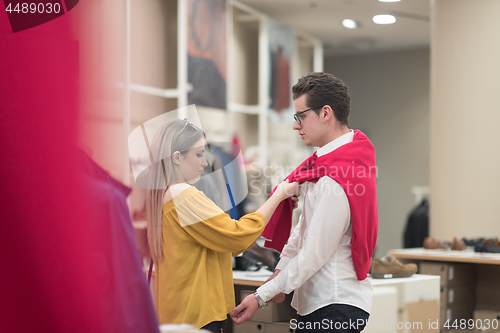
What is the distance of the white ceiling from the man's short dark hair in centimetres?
406

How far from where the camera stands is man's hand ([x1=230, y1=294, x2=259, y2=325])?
4.43 feet

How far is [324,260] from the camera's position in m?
1.31

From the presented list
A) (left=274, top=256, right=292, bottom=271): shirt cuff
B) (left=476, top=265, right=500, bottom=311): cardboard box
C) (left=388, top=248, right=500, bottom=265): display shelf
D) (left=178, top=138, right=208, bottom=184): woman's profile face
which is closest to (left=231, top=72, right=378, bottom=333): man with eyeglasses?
(left=274, top=256, right=292, bottom=271): shirt cuff

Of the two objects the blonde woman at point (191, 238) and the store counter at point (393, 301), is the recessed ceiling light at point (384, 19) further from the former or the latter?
the blonde woman at point (191, 238)

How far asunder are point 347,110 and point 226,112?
3437 mm

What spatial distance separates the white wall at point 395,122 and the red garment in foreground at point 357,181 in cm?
617

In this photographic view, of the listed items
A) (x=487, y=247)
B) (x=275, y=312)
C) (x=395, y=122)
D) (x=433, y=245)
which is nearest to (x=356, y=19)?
(x=395, y=122)

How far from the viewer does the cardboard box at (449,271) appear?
3016 mm

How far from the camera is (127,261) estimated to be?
367mm

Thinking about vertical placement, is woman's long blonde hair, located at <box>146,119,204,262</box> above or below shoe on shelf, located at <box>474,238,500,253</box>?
above

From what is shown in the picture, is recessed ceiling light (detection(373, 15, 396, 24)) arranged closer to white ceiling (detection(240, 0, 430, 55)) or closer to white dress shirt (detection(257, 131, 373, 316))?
white ceiling (detection(240, 0, 430, 55))

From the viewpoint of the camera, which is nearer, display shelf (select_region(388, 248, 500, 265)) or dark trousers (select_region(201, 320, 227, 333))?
dark trousers (select_region(201, 320, 227, 333))

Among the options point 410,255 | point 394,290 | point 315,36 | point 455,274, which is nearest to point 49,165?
point 394,290

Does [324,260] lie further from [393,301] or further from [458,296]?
[458,296]
